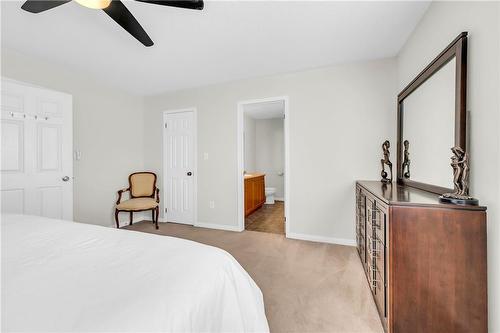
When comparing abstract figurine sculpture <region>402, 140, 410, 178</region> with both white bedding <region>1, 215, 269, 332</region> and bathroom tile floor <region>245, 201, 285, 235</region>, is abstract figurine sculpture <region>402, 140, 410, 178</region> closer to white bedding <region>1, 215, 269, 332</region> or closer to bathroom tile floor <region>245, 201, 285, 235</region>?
bathroom tile floor <region>245, 201, 285, 235</region>

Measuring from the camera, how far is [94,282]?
771 millimetres

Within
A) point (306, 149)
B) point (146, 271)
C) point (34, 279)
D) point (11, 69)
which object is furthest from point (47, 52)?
point (306, 149)

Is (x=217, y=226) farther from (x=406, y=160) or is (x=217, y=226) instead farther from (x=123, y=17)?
(x=123, y=17)

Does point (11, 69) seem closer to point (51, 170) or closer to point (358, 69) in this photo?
point (51, 170)

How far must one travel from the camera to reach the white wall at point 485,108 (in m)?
1.05

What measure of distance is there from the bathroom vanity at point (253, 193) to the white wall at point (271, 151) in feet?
3.13

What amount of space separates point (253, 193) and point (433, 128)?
3.17 m

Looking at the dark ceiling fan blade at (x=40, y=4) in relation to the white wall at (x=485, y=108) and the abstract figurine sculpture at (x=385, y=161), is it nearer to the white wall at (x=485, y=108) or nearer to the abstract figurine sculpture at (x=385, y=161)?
the white wall at (x=485, y=108)

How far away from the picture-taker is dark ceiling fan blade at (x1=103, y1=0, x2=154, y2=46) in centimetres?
134

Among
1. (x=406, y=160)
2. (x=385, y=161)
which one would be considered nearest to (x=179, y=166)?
(x=385, y=161)

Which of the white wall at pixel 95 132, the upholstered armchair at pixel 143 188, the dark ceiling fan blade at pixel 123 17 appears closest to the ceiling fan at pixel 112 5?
the dark ceiling fan blade at pixel 123 17

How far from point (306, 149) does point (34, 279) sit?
2751 mm

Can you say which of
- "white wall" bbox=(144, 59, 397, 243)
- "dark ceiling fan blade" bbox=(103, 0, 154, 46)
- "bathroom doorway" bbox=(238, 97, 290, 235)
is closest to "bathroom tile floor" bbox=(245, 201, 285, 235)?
"bathroom doorway" bbox=(238, 97, 290, 235)

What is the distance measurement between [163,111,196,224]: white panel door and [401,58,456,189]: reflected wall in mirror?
9.80 feet
